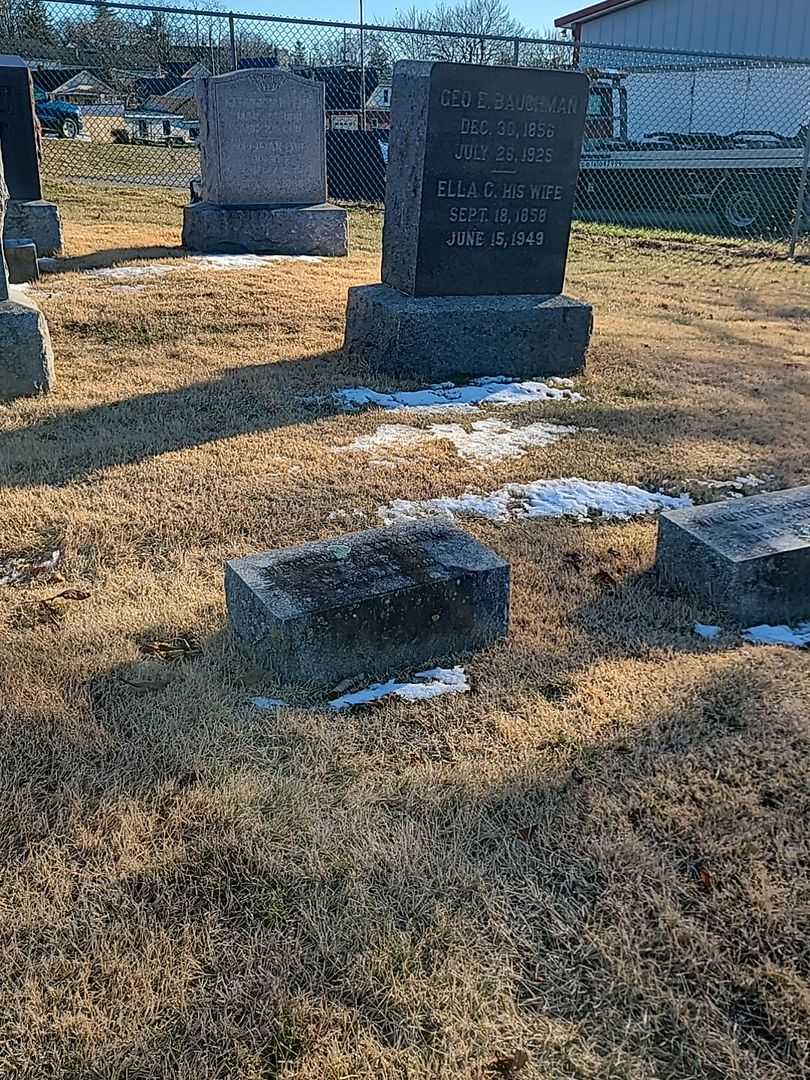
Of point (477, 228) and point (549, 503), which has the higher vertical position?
point (477, 228)

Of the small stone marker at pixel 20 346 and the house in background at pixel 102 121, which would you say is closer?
the small stone marker at pixel 20 346

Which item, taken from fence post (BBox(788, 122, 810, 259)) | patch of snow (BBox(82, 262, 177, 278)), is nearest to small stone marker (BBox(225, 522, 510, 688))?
patch of snow (BBox(82, 262, 177, 278))

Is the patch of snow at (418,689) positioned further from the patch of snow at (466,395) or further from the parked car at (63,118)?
the parked car at (63,118)

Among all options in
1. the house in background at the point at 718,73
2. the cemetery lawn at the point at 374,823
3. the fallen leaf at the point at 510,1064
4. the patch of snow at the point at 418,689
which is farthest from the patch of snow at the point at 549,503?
the house in background at the point at 718,73

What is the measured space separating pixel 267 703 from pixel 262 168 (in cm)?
→ 810

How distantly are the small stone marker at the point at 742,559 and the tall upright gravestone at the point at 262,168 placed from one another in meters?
7.26

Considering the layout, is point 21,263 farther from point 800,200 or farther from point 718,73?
point 718,73

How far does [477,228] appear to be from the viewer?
19.0 ft

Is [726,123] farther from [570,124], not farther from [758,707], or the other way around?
[758,707]

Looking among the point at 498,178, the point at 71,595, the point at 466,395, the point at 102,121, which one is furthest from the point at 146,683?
the point at 102,121

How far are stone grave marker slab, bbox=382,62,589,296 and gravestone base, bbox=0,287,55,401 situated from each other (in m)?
2.28

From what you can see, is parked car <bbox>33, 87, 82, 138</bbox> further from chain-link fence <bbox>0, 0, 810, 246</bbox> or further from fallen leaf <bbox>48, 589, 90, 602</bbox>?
fallen leaf <bbox>48, 589, 90, 602</bbox>

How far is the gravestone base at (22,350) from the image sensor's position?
15.9 feet

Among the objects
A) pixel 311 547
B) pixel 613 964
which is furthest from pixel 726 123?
pixel 613 964
